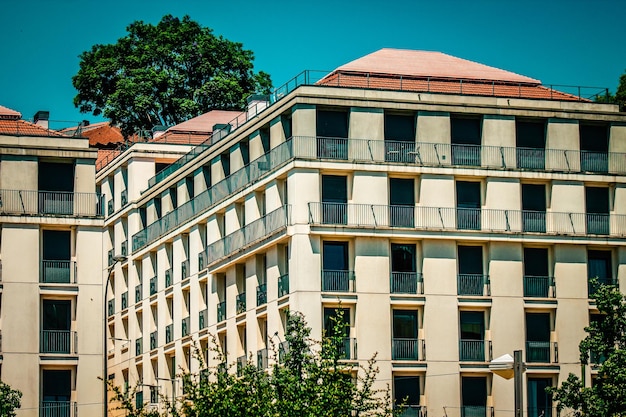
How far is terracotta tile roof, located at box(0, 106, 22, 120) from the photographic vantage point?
87.6 metres

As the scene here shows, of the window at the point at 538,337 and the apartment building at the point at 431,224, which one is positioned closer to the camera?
the apartment building at the point at 431,224

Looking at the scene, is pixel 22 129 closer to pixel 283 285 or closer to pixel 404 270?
pixel 283 285

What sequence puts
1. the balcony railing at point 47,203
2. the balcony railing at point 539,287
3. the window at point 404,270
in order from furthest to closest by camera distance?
the balcony railing at point 47,203
the balcony railing at point 539,287
the window at point 404,270

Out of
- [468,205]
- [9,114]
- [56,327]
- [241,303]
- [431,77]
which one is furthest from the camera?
[9,114]

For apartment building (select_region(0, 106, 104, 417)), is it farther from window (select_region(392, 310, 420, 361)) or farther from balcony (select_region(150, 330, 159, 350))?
window (select_region(392, 310, 420, 361))

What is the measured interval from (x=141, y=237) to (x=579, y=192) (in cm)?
2828

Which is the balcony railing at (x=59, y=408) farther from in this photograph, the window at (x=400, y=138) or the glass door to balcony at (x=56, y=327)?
the window at (x=400, y=138)

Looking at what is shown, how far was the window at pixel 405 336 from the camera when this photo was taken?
76750 millimetres

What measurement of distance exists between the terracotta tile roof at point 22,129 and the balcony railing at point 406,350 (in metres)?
19.6

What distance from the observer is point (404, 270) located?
254 ft

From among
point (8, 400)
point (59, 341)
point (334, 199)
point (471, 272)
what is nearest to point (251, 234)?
point (334, 199)

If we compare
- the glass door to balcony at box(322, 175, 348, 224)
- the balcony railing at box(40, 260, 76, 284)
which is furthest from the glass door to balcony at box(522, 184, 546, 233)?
the balcony railing at box(40, 260, 76, 284)

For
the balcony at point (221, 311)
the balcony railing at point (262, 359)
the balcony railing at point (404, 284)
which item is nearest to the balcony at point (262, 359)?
the balcony railing at point (262, 359)

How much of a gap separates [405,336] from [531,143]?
11151mm
